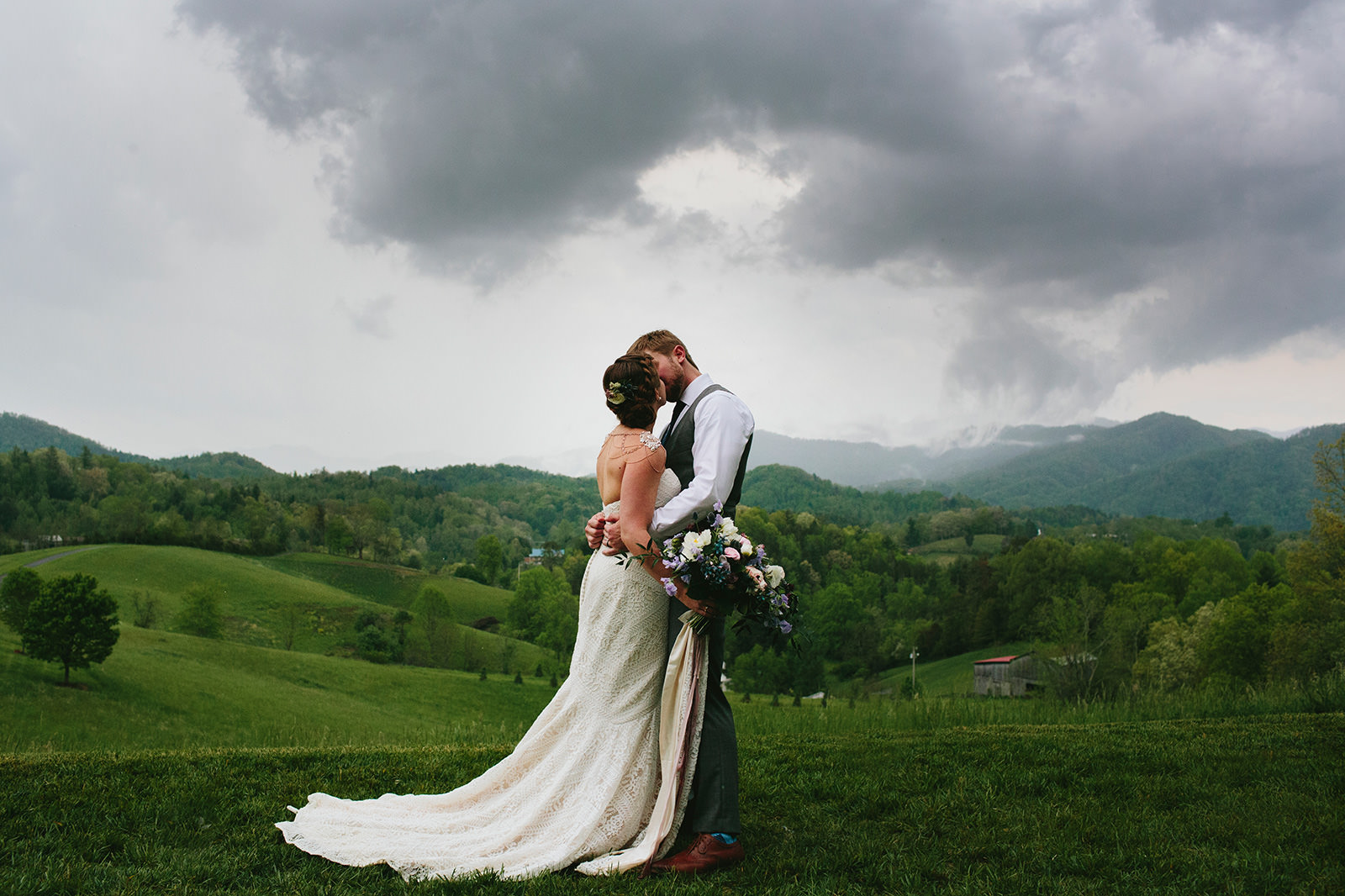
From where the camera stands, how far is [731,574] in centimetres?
423

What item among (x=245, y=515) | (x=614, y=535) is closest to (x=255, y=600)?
(x=245, y=515)

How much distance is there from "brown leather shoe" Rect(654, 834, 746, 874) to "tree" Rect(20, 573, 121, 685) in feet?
165

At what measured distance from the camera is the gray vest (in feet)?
15.6

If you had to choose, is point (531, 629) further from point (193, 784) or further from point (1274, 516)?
point (1274, 516)

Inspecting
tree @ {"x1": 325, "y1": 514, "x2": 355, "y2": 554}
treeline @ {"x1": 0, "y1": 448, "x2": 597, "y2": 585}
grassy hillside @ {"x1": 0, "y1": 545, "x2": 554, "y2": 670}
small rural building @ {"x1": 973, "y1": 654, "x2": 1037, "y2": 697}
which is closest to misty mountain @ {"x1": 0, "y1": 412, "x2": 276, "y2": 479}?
treeline @ {"x1": 0, "y1": 448, "x2": 597, "y2": 585}

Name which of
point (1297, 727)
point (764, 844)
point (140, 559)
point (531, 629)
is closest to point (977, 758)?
point (764, 844)

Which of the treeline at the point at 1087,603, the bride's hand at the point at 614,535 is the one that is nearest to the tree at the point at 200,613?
the treeline at the point at 1087,603

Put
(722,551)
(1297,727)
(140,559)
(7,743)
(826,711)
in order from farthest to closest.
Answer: (140,559) → (826,711) → (7,743) → (1297,727) → (722,551)

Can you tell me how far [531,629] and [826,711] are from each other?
2987 inches

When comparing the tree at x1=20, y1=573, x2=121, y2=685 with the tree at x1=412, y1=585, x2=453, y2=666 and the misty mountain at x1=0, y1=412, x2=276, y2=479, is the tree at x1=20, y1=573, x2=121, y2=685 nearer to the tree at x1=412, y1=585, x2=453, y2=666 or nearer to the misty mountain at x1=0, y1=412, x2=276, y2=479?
the tree at x1=412, y1=585, x2=453, y2=666

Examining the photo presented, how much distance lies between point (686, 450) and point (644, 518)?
0.55 m

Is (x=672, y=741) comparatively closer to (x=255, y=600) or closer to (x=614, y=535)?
(x=614, y=535)

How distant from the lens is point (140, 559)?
8056cm

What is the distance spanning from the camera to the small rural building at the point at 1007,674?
206ft
